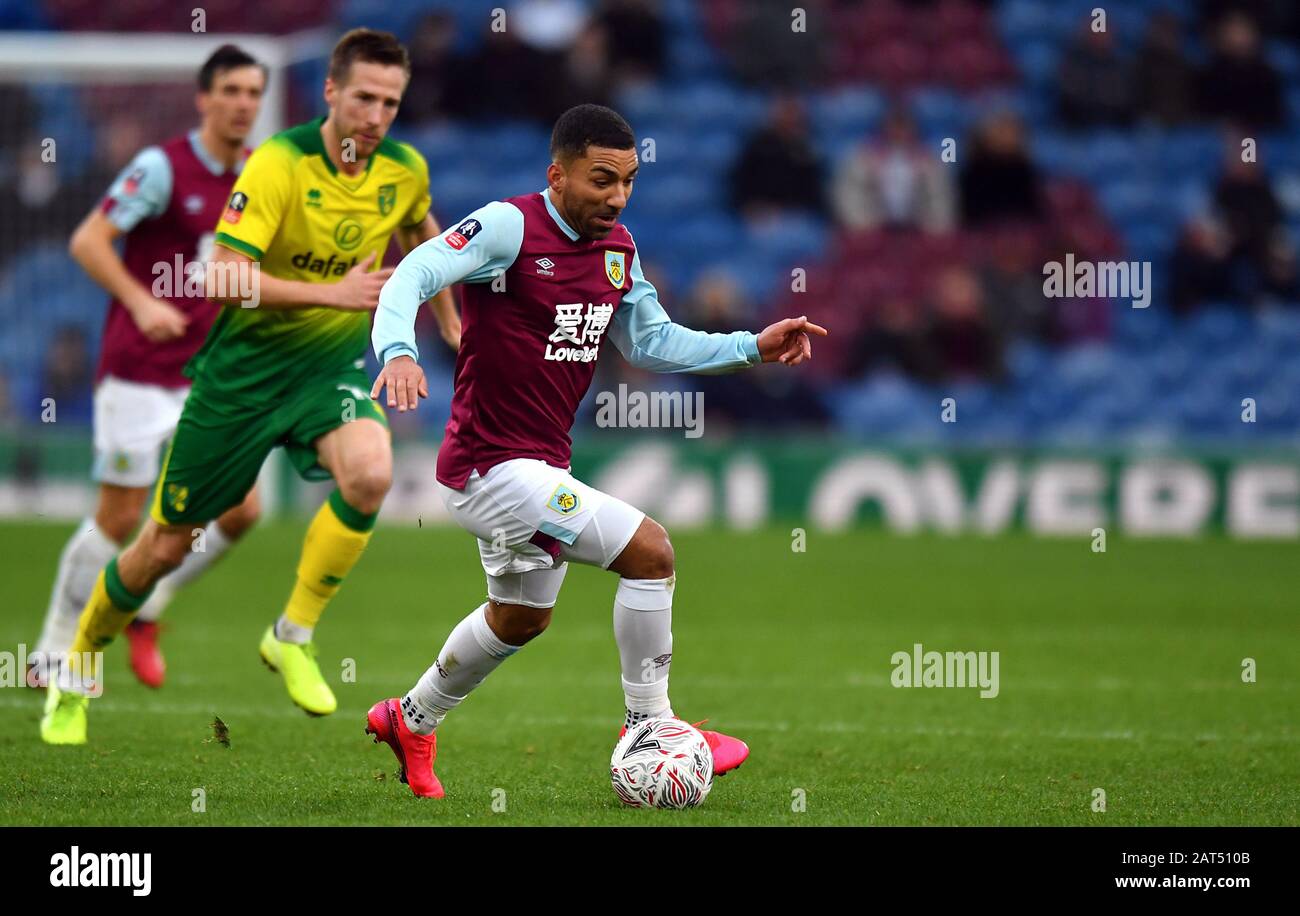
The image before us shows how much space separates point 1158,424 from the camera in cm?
1933

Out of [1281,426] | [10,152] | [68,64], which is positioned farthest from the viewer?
[1281,426]

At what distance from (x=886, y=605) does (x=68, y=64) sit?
25.4 ft

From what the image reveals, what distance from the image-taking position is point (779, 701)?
8.76 meters

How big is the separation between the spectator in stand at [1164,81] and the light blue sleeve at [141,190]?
1512cm

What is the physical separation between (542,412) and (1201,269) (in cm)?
1510

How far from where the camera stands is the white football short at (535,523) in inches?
233

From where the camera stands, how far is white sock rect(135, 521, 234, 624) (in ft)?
28.9

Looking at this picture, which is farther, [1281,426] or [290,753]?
[1281,426]

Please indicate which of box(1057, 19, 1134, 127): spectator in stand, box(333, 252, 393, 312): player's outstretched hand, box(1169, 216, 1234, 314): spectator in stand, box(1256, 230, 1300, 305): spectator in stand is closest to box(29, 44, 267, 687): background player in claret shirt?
box(333, 252, 393, 312): player's outstretched hand

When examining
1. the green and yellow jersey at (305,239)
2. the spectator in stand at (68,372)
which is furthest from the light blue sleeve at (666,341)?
the spectator in stand at (68,372)

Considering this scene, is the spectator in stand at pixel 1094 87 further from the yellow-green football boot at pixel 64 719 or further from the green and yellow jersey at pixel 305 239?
the yellow-green football boot at pixel 64 719

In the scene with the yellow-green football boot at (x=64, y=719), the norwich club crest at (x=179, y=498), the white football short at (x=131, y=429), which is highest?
the white football short at (x=131, y=429)

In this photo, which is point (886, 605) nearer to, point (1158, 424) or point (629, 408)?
point (629, 408)

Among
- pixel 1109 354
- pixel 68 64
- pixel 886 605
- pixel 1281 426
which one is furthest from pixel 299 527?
pixel 1281 426
